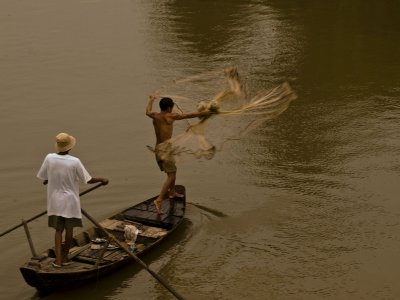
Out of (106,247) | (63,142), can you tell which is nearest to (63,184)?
(63,142)

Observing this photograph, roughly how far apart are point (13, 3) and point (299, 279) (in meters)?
15.6

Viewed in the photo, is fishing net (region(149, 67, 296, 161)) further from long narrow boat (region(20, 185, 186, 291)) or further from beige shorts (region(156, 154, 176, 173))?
long narrow boat (region(20, 185, 186, 291))

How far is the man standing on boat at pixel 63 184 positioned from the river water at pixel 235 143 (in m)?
0.74

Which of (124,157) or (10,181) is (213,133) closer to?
(124,157)

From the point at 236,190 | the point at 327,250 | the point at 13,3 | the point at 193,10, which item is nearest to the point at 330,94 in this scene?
the point at 236,190

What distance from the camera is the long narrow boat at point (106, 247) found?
21.4 ft

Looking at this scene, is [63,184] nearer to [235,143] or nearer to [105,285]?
[105,285]

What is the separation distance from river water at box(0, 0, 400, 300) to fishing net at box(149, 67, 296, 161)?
0.66 m

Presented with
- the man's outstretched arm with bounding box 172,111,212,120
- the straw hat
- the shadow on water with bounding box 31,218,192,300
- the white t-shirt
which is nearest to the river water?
the shadow on water with bounding box 31,218,192,300

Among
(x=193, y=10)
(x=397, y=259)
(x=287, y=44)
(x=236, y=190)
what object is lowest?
(x=397, y=259)

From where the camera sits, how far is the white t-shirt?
6410 mm

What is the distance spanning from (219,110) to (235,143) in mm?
2426

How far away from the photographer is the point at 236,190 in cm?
919

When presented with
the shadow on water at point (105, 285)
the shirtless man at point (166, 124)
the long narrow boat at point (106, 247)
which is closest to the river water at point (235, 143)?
the shadow on water at point (105, 285)
